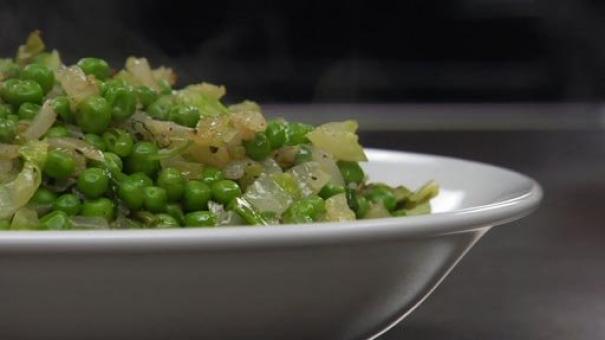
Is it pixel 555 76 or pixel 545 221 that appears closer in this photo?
pixel 545 221

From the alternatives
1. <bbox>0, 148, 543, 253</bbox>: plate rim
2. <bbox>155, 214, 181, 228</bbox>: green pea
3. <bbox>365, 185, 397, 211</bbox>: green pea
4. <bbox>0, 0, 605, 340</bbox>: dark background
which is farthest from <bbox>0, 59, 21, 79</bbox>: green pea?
<bbox>0, 0, 605, 340</bbox>: dark background

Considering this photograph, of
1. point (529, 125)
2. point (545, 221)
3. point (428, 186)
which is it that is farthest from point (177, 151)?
point (529, 125)

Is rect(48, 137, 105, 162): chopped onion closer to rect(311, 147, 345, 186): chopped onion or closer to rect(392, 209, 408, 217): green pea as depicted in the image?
rect(311, 147, 345, 186): chopped onion

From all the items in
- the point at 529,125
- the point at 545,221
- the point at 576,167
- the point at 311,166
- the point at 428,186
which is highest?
the point at 311,166

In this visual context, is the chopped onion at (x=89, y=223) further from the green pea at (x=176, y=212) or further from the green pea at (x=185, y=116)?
the green pea at (x=185, y=116)

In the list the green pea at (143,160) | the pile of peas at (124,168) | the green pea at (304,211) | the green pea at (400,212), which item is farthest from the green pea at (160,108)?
the green pea at (400,212)

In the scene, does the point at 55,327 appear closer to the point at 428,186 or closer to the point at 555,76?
the point at 428,186
